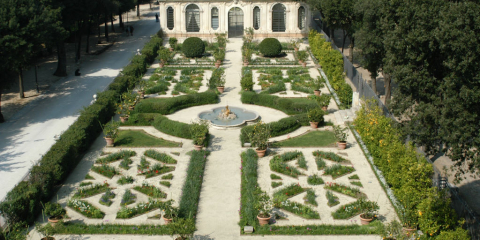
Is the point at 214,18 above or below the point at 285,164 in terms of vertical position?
above

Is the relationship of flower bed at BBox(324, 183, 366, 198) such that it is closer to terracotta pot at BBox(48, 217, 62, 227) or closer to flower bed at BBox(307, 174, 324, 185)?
flower bed at BBox(307, 174, 324, 185)

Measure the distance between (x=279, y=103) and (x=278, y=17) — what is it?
2514cm

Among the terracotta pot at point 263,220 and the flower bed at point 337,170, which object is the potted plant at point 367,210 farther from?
the flower bed at point 337,170

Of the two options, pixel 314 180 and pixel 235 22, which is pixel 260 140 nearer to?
pixel 314 180

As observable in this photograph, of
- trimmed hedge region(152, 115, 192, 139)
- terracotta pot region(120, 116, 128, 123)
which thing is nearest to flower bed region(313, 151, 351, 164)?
trimmed hedge region(152, 115, 192, 139)

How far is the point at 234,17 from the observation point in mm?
56594

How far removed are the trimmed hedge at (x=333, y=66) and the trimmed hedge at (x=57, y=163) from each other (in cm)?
1424

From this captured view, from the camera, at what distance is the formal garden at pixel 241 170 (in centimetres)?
1939

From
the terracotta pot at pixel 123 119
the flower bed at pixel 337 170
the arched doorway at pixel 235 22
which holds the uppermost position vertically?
the arched doorway at pixel 235 22

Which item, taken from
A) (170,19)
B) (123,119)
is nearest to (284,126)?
(123,119)

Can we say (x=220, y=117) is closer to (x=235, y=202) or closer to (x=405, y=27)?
(x=235, y=202)

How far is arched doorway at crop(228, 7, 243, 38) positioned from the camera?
56.2 meters

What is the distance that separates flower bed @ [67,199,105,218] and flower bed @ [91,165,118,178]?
2751mm

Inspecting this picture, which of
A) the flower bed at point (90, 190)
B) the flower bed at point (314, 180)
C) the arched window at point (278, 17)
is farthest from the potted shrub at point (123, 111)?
the arched window at point (278, 17)
